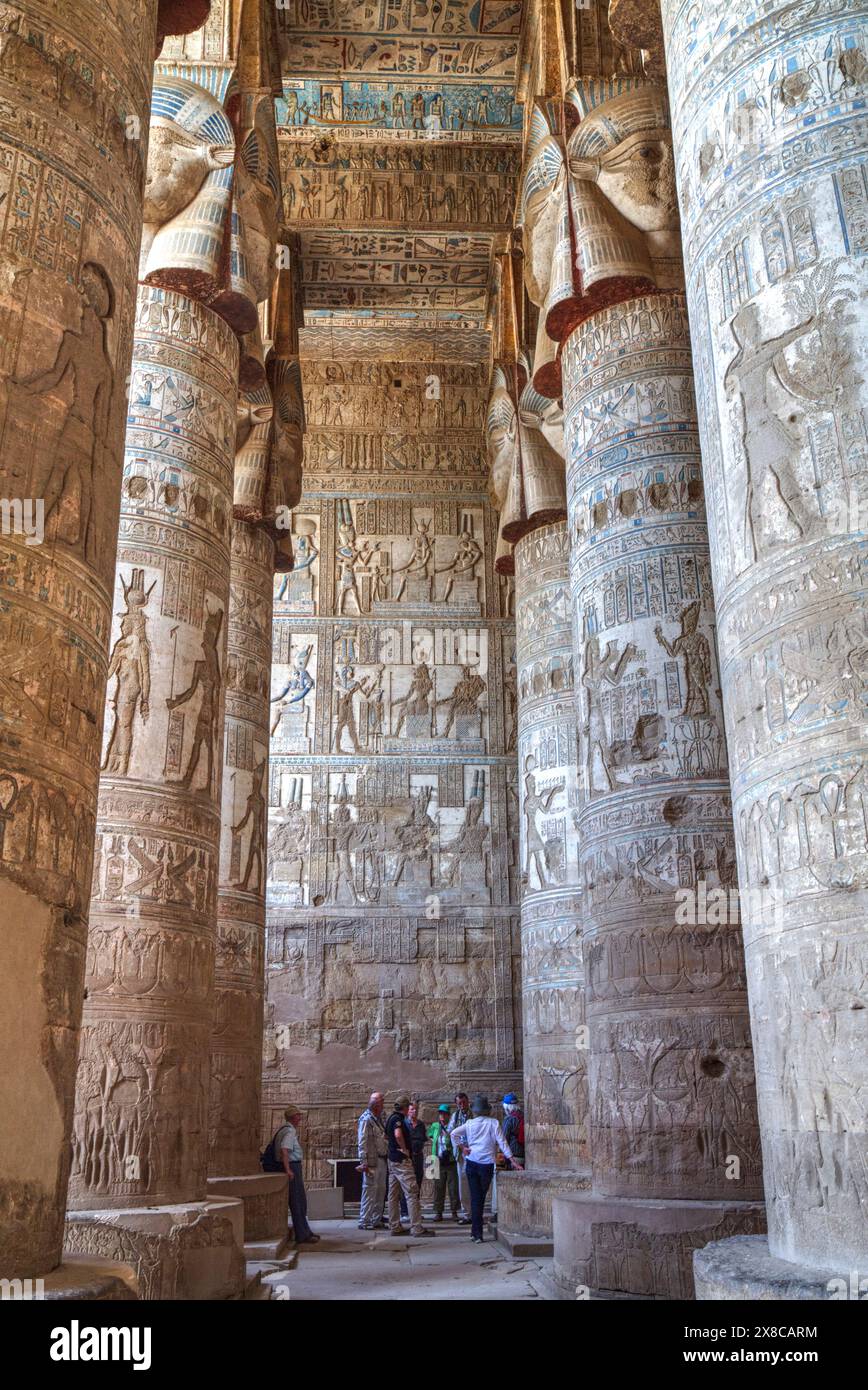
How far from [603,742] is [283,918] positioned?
8430mm

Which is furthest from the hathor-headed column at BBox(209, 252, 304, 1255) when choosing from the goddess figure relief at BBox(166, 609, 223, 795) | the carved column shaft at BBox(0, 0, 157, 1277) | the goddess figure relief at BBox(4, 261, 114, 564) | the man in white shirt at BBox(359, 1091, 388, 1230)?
the goddess figure relief at BBox(4, 261, 114, 564)

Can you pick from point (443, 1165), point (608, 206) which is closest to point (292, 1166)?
point (443, 1165)

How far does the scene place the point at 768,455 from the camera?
427 cm

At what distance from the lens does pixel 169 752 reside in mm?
7668

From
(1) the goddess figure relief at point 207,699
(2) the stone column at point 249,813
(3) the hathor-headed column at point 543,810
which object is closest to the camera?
(1) the goddess figure relief at point 207,699

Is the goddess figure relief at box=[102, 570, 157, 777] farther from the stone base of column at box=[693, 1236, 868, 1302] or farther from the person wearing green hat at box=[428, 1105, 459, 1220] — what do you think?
the person wearing green hat at box=[428, 1105, 459, 1220]

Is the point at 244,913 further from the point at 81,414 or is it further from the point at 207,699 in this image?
the point at 81,414

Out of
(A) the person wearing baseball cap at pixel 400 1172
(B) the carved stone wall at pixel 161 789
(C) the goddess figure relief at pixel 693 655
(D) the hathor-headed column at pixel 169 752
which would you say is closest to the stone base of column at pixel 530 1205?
(A) the person wearing baseball cap at pixel 400 1172

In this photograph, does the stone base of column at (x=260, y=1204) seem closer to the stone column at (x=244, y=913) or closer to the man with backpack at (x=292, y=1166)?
the stone column at (x=244, y=913)

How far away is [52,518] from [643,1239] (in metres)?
4.80

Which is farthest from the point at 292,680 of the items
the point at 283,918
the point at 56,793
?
the point at 56,793

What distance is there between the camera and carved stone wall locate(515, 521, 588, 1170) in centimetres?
1078

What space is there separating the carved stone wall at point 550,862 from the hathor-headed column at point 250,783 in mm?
2485

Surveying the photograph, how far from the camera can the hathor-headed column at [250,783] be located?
32.2 feet
